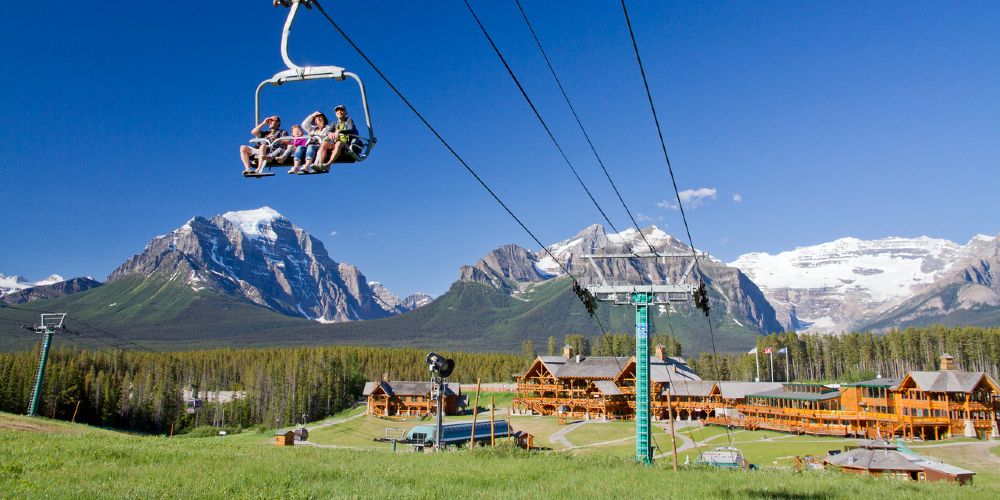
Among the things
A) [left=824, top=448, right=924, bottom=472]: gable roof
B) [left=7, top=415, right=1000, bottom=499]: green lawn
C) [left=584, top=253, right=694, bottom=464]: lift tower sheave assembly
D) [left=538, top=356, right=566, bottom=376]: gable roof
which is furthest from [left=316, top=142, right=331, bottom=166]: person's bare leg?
[left=538, top=356, right=566, bottom=376]: gable roof

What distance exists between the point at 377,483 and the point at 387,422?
8424cm

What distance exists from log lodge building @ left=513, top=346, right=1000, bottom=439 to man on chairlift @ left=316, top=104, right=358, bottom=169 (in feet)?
202

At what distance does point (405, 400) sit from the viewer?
382ft

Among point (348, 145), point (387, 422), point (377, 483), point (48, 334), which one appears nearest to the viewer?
point (348, 145)

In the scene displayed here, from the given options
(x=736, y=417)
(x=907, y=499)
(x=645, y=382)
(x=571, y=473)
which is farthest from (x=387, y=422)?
(x=907, y=499)

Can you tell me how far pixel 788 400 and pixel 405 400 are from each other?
6303 centimetres

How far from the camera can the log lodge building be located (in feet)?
241

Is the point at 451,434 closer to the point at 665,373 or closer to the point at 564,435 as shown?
the point at 564,435

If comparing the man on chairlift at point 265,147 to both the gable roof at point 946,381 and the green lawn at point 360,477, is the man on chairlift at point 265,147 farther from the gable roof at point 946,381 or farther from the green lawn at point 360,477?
Result: the gable roof at point 946,381

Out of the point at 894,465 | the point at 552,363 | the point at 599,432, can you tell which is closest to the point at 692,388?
the point at 599,432

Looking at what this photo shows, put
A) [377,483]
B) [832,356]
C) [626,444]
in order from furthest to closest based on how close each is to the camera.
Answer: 1. [832,356]
2. [626,444]
3. [377,483]

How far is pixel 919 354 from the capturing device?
15100 centimetres

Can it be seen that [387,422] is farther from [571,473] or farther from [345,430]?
[571,473]

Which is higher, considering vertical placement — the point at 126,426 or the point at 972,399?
the point at 972,399
